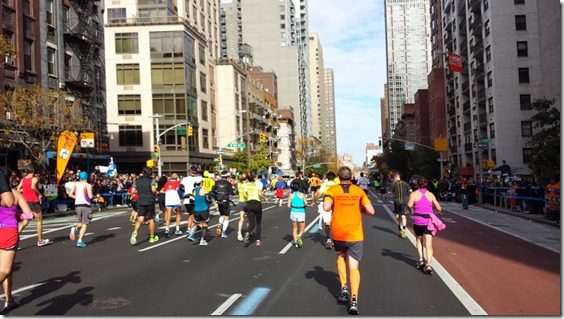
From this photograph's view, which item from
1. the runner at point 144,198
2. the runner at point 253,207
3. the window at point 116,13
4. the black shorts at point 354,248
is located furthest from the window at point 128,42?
the black shorts at point 354,248

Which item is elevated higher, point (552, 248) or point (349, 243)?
point (349, 243)

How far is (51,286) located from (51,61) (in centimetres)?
2921

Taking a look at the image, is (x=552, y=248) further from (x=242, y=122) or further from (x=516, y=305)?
(x=242, y=122)

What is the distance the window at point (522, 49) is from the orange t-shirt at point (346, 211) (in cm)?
5220

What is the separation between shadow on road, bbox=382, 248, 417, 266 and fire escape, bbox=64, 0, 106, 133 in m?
29.0

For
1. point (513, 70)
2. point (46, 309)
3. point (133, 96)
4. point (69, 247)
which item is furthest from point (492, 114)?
point (46, 309)

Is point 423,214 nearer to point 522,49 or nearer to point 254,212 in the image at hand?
point 254,212

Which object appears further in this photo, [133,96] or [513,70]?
[133,96]

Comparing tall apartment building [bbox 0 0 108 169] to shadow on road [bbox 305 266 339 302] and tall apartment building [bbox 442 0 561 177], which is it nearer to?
shadow on road [bbox 305 266 339 302]

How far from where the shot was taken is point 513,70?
52219 millimetres

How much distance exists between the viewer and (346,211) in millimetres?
6727

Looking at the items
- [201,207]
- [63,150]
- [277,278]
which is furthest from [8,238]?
[63,150]

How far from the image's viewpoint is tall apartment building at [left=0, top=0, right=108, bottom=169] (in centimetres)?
2912

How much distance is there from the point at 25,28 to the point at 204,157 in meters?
30.1
